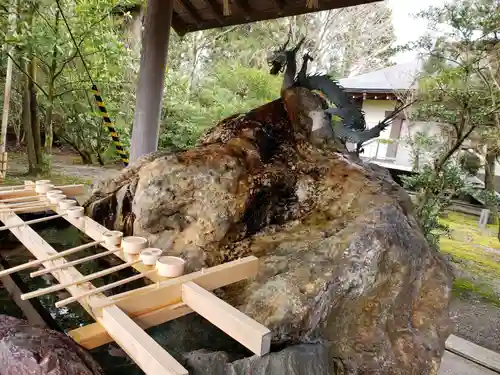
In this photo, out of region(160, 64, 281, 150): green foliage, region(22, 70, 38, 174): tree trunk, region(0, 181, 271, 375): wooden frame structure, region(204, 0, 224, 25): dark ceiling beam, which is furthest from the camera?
region(160, 64, 281, 150): green foliage

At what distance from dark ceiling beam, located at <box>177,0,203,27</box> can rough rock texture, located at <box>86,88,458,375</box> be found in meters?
2.85

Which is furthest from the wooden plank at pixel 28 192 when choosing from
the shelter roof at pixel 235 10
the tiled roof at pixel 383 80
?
the tiled roof at pixel 383 80

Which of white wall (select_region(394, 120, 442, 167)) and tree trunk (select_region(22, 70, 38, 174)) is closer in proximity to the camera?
tree trunk (select_region(22, 70, 38, 174))

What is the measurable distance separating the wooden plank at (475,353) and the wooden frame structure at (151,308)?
258 cm

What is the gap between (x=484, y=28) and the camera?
16.9ft

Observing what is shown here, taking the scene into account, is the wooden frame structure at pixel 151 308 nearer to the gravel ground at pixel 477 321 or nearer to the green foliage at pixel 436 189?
the gravel ground at pixel 477 321

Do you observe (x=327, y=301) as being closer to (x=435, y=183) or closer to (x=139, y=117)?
(x=139, y=117)

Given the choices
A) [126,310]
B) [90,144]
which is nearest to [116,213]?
[126,310]

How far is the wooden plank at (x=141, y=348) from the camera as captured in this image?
1211 mm

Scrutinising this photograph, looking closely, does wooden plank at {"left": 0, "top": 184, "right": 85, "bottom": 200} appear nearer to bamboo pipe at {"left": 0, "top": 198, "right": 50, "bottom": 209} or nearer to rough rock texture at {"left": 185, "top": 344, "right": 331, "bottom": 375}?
bamboo pipe at {"left": 0, "top": 198, "right": 50, "bottom": 209}

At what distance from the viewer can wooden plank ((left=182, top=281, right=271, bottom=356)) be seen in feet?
4.69

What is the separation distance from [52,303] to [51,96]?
5085 millimetres

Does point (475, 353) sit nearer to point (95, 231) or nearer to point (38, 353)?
point (95, 231)

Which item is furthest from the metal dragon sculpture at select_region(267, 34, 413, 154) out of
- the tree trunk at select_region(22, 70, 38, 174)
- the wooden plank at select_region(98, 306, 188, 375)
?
the tree trunk at select_region(22, 70, 38, 174)
